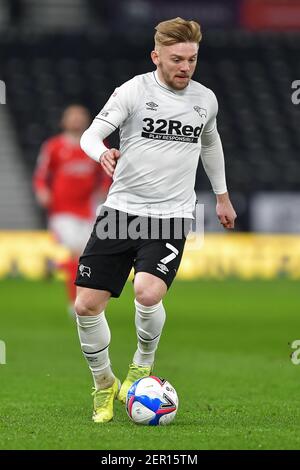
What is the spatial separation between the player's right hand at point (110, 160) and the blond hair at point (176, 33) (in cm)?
80

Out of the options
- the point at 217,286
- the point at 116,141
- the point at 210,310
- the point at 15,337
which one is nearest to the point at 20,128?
the point at 116,141

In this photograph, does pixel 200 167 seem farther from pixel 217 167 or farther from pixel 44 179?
pixel 217 167

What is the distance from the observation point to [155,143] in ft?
23.5

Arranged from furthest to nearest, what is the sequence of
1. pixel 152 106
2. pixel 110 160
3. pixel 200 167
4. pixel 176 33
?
pixel 200 167
pixel 152 106
pixel 176 33
pixel 110 160

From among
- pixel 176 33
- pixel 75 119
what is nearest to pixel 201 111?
pixel 176 33

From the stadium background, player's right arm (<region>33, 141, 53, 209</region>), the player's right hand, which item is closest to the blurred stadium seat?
the stadium background

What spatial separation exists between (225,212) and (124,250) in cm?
85

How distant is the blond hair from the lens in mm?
6996

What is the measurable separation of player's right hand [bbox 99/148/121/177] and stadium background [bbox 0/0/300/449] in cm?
365

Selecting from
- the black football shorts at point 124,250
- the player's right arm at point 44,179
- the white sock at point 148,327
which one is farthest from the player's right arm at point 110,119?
the player's right arm at point 44,179

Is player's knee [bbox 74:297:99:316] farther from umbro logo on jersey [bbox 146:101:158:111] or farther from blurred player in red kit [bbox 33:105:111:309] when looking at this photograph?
Result: blurred player in red kit [bbox 33:105:111:309]

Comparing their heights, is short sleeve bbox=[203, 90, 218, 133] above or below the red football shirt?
above

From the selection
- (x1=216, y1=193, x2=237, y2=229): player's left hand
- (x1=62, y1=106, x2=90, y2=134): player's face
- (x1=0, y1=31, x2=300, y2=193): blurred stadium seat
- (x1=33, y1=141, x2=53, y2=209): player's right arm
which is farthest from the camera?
(x1=0, y1=31, x2=300, y2=193): blurred stadium seat

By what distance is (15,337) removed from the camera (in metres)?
12.4
